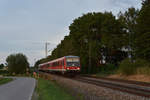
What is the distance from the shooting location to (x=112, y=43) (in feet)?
146

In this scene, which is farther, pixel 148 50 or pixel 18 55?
pixel 18 55

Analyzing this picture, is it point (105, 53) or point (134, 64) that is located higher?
point (105, 53)

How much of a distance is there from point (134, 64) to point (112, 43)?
635 inches

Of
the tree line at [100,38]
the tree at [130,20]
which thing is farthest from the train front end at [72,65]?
the tree at [130,20]

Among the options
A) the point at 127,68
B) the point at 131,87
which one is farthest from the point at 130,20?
the point at 131,87

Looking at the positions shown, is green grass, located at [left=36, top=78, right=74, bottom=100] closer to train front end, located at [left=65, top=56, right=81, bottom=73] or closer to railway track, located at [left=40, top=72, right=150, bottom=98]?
railway track, located at [left=40, top=72, right=150, bottom=98]

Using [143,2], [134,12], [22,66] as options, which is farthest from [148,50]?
[22,66]

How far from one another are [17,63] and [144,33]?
4108cm

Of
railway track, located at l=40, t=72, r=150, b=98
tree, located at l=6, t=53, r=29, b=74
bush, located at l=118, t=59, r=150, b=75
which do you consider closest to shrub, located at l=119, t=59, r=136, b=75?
bush, located at l=118, t=59, r=150, b=75

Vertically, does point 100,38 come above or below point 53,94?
above

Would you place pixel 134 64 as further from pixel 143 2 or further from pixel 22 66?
pixel 22 66

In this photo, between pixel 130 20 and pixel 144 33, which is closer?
pixel 144 33

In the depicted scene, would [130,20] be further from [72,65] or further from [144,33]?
[72,65]

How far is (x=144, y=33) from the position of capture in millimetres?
31969
